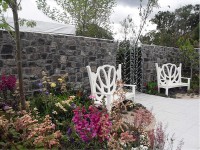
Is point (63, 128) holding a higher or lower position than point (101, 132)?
lower

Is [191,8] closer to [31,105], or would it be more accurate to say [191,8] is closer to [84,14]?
[84,14]

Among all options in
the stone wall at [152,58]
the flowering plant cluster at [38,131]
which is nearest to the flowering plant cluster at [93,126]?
the flowering plant cluster at [38,131]

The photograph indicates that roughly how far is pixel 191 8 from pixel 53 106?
2382 cm

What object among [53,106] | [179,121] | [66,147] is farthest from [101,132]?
[179,121]

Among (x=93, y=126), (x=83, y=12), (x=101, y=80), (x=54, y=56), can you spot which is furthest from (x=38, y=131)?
(x=83, y=12)

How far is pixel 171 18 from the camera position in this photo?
21.3 meters

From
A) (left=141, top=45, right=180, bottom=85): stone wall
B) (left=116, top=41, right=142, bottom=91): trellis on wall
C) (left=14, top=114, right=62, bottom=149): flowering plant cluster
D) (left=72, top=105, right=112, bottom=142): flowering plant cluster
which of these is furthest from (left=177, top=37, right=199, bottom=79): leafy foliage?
(left=72, top=105, right=112, bottom=142): flowering plant cluster

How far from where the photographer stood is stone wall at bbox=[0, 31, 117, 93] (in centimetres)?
436

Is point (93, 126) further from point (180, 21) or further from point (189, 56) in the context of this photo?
point (180, 21)

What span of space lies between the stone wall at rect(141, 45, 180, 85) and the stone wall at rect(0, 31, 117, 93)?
1.67m

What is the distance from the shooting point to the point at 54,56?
517 cm

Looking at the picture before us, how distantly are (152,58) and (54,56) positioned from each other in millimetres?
3956

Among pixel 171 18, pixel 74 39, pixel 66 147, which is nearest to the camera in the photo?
pixel 66 147

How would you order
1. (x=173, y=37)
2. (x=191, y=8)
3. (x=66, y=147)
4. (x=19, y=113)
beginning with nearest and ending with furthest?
(x=66, y=147) < (x=19, y=113) < (x=173, y=37) < (x=191, y=8)
